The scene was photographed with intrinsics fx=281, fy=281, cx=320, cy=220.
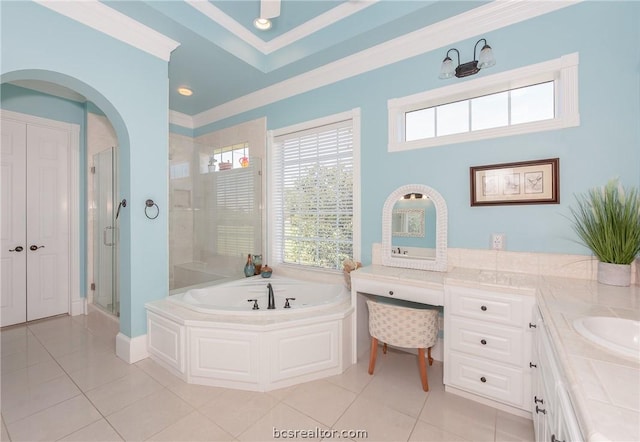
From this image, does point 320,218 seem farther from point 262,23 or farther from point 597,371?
point 597,371

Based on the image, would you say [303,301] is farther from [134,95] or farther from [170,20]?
[170,20]

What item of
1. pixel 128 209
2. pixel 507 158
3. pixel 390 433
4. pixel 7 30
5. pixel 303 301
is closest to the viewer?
pixel 390 433

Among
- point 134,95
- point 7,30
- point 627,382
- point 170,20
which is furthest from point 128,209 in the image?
point 627,382

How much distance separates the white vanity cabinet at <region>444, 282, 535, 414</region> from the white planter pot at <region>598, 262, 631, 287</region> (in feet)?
1.72

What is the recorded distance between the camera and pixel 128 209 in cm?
244

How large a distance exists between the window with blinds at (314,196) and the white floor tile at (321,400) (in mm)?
1296

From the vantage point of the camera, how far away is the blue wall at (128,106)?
6.56 ft

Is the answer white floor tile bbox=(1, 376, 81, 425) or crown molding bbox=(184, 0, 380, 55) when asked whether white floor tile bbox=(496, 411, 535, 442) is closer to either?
white floor tile bbox=(1, 376, 81, 425)

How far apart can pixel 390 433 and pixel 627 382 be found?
1.29 m

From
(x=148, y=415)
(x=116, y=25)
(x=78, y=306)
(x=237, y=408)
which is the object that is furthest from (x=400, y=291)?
(x=78, y=306)

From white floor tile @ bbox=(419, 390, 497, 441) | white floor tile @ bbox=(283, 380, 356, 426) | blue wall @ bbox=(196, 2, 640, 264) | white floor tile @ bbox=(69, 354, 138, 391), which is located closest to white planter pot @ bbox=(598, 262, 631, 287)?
blue wall @ bbox=(196, 2, 640, 264)

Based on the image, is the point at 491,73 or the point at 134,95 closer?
the point at 491,73

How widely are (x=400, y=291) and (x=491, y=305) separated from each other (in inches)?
24.0

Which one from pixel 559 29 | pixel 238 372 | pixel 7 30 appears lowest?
pixel 238 372
